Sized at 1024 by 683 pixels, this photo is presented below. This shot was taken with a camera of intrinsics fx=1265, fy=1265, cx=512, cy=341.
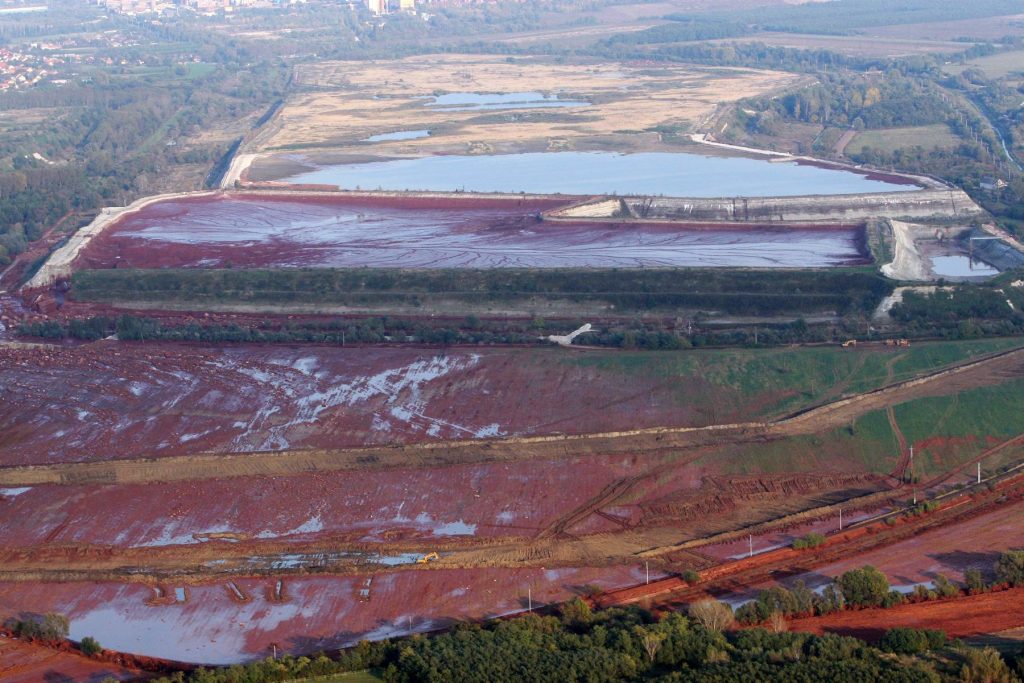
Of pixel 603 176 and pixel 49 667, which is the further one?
pixel 603 176

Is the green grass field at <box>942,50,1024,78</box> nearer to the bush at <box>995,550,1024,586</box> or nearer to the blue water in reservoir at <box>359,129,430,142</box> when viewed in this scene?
the blue water in reservoir at <box>359,129,430,142</box>

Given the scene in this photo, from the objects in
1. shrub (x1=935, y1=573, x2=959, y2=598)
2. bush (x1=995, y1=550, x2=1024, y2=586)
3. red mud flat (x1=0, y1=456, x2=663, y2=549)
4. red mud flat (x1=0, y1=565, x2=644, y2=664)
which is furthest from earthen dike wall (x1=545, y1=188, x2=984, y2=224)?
shrub (x1=935, y1=573, x2=959, y2=598)

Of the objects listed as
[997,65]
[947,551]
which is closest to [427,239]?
[947,551]

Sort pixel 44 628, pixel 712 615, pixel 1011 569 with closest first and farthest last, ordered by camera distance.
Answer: pixel 712 615, pixel 44 628, pixel 1011 569

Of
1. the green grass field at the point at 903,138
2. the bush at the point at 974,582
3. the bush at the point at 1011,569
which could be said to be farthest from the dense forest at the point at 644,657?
the green grass field at the point at 903,138

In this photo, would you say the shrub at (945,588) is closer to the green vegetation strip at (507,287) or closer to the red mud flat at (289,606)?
the red mud flat at (289,606)

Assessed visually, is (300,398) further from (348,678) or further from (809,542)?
(809,542)

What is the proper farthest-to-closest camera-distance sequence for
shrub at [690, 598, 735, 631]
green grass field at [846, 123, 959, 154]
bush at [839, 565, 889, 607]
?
green grass field at [846, 123, 959, 154] < bush at [839, 565, 889, 607] < shrub at [690, 598, 735, 631]
